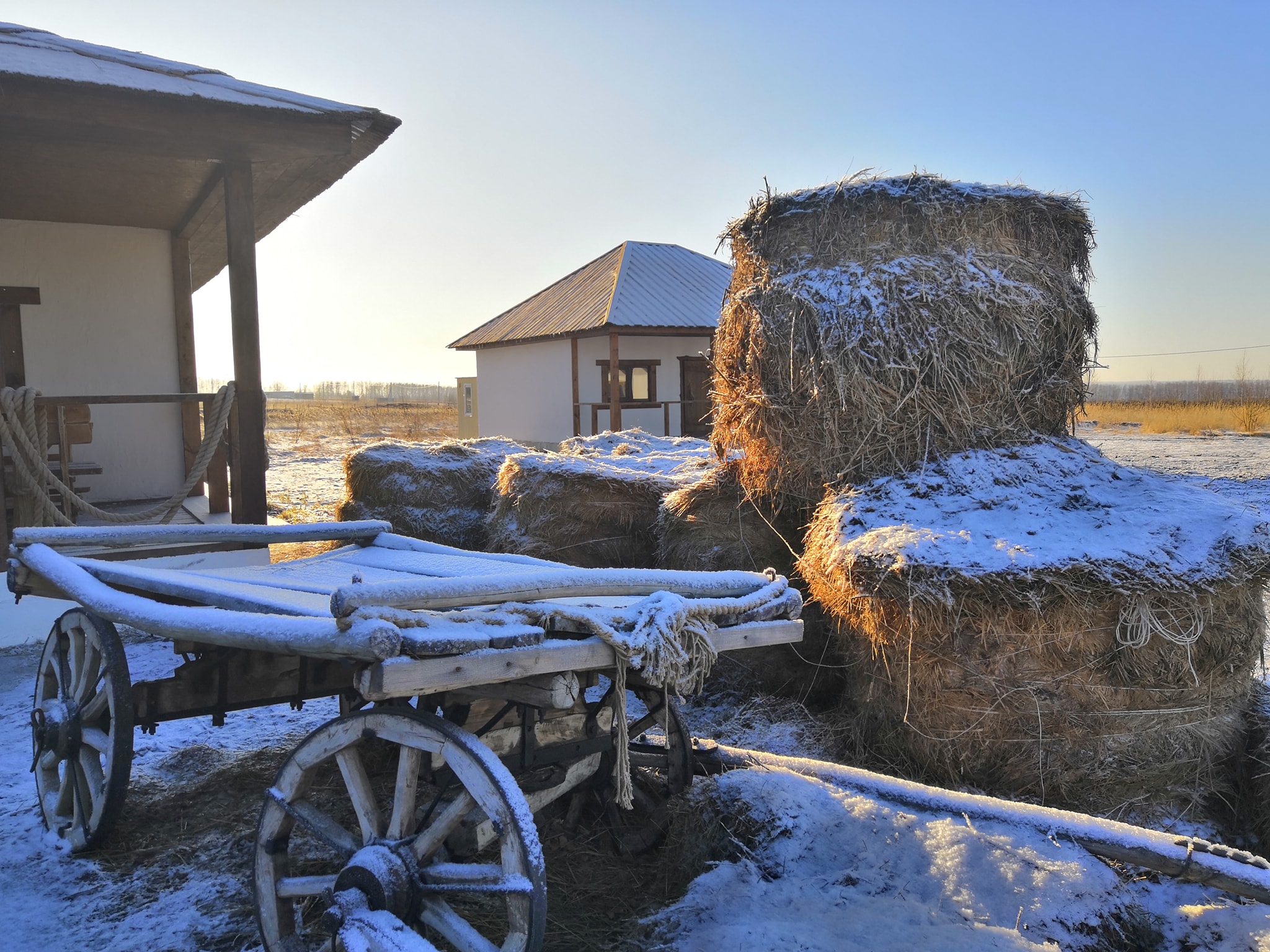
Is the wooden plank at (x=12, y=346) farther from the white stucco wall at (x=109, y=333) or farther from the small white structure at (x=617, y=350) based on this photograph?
the small white structure at (x=617, y=350)

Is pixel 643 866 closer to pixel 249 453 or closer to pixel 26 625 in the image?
pixel 249 453

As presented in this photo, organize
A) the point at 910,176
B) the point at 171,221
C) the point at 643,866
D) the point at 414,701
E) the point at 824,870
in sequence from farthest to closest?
the point at 171,221 < the point at 414,701 < the point at 910,176 < the point at 643,866 < the point at 824,870

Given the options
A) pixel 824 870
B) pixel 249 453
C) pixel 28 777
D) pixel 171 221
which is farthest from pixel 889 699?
pixel 171 221

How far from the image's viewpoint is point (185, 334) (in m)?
8.95

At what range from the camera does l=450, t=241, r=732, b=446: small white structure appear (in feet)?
52.9

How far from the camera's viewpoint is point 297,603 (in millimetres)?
2420

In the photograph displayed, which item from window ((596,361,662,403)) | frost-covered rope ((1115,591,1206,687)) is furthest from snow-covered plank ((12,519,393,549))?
window ((596,361,662,403))

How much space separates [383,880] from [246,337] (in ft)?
15.9

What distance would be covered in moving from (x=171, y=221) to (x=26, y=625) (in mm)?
4645

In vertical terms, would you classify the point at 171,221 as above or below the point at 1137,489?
above

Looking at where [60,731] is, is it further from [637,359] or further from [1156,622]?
[637,359]

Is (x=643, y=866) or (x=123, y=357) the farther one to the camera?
(x=123, y=357)

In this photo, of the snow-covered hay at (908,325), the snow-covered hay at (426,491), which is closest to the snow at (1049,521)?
the snow-covered hay at (908,325)

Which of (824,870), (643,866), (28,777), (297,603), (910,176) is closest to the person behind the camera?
(297,603)
